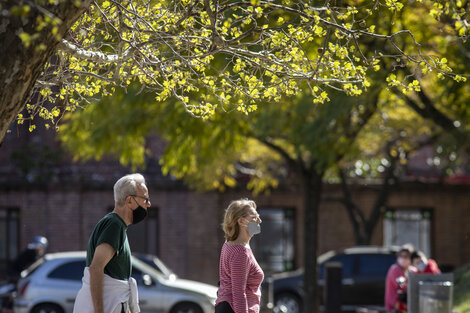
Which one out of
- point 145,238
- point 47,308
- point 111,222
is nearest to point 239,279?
point 111,222

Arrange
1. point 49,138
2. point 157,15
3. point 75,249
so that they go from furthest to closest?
point 49,138 < point 75,249 < point 157,15

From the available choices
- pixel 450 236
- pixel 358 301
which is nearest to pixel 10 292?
pixel 358 301

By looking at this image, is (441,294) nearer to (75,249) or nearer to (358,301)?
(358,301)

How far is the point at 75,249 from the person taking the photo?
27359mm

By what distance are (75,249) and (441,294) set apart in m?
18.9

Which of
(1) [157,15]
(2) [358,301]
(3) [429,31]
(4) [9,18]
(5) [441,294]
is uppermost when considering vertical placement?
(3) [429,31]

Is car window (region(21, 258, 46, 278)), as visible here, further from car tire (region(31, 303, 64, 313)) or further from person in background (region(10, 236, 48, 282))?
car tire (region(31, 303, 64, 313))

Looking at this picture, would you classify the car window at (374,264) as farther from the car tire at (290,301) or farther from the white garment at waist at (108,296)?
the white garment at waist at (108,296)

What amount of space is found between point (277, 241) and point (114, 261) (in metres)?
22.8

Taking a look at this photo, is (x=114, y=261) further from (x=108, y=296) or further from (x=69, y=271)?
(x=69, y=271)

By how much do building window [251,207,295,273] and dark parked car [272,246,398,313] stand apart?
7.61 meters

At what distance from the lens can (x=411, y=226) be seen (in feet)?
95.4

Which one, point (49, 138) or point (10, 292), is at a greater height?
point (49, 138)

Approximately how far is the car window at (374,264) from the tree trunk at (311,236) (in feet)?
11.3
